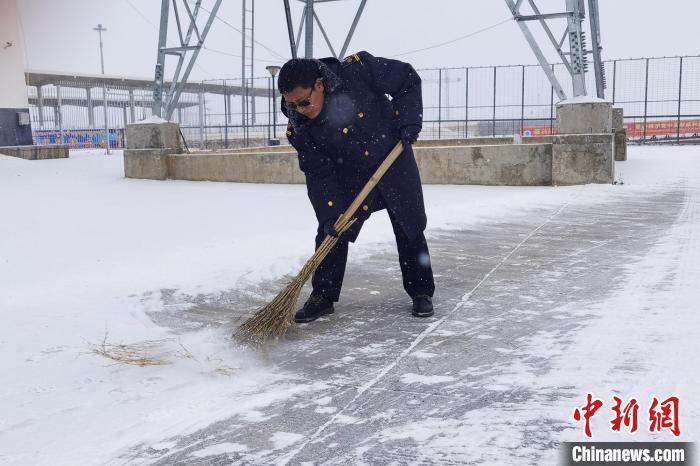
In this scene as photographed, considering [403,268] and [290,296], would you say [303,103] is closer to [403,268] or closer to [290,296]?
[290,296]

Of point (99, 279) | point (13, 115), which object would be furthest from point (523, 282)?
point (13, 115)

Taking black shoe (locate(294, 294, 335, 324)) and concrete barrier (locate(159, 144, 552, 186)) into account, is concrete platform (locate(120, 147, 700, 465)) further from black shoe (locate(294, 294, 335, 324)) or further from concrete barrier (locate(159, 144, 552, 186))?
concrete barrier (locate(159, 144, 552, 186))

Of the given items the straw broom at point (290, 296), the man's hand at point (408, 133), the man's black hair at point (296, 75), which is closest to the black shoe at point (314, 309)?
the straw broom at point (290, 296)

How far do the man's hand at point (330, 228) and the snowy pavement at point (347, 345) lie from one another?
0.47 m

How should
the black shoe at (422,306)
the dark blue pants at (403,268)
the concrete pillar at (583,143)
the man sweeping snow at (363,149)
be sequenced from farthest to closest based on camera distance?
1. the concrete pillar at (583,143)
2. the dark blue pants at (403,268)
3. the black shoe at (422,306)
4. the man sweeping snow at (363,149)

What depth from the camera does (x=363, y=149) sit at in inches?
139

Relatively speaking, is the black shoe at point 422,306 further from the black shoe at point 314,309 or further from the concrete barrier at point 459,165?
the concrete barrier at point 459,165

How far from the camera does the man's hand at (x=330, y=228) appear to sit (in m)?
3.53

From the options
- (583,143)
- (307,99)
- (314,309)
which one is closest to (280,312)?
(314,309)

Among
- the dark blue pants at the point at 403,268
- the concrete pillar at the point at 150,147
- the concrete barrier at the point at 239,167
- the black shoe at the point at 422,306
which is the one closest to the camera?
the black shoe at the point at 422,306

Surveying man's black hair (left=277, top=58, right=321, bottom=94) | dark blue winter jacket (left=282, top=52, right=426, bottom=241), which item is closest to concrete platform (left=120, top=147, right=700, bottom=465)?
dark blue winter jacket (left=282, top=52, right=426, bottom=241)

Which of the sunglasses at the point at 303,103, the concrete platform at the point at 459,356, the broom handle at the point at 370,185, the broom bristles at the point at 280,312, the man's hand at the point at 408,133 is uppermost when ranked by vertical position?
the sunglasses at the point at 303,103

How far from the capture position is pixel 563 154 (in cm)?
947

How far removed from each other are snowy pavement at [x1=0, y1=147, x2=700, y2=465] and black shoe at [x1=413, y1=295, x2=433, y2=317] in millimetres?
84
